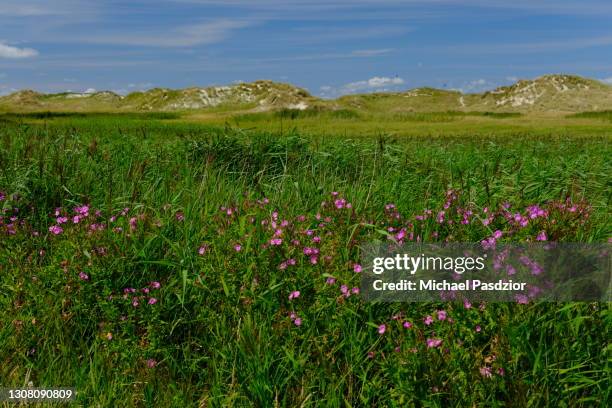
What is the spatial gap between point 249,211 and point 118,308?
4.87 feet

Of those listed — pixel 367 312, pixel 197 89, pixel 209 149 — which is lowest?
pixel 367 312

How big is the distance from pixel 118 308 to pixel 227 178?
10.9ft

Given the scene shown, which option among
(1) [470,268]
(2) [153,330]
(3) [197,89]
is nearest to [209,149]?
(2) [153,330]

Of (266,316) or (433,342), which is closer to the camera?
(433,342)

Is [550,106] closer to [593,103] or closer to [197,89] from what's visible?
[593,103]

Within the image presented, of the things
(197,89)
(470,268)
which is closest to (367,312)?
(470,268)

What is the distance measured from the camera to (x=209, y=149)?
8.57 metres

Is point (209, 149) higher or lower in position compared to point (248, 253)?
higher

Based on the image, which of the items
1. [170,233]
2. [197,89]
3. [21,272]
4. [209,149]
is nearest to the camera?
[21,272]

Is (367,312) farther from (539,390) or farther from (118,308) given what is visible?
(118,308)

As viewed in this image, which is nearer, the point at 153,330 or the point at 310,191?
the point at 153,330

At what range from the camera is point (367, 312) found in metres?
3.69

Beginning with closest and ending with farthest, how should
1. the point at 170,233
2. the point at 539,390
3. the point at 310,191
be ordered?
the point at 539,390
the point at 170,233
the point at 310,191

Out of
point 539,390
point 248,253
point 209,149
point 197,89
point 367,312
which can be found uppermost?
point 197,89
